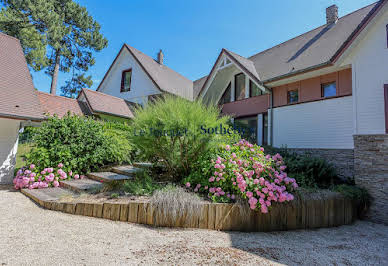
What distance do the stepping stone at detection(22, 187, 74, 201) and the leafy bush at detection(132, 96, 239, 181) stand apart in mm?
1910

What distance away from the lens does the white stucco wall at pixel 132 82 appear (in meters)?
13.4

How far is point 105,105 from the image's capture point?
11.1 metres

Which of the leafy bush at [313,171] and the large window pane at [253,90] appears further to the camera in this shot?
the large window pane at [253,90]

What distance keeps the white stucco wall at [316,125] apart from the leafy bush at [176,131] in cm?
496

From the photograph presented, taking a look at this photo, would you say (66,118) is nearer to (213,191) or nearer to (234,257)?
(213,191)

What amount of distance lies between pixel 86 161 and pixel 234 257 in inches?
199

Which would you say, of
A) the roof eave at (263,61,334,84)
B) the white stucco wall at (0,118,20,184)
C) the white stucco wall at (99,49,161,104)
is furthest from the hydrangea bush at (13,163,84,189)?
the roof eave at (263,61,334,84)

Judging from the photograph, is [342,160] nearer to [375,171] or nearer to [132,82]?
[375,171]

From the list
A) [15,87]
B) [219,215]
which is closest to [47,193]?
[219,215]

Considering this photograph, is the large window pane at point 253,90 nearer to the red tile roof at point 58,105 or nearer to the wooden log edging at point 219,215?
the wooden log edging at point 219,215

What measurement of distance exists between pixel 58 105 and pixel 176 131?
26.3ft

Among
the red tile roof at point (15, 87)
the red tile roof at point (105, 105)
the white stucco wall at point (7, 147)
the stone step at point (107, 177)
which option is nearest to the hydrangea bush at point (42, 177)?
the stone step at point (107, 177)

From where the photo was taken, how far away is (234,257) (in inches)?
98.5

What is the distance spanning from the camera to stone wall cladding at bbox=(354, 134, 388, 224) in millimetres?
5191
